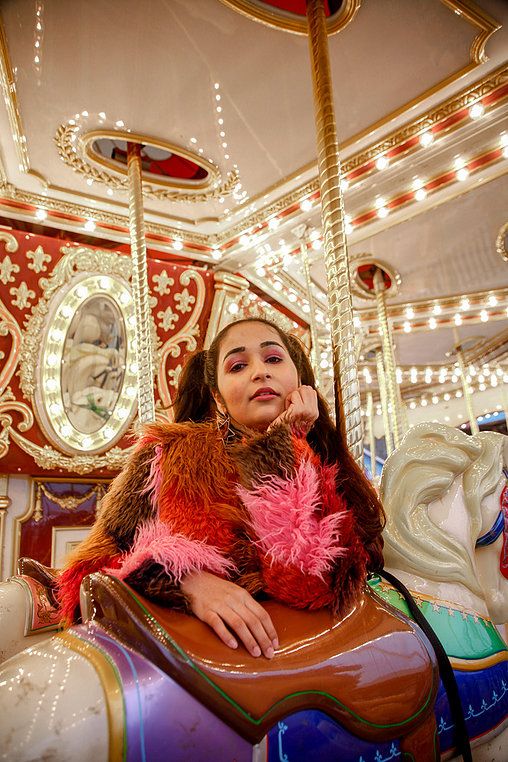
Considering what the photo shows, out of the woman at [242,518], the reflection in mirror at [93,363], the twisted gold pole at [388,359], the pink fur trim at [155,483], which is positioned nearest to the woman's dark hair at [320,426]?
the woman at [242,518]

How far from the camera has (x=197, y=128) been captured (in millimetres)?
3211

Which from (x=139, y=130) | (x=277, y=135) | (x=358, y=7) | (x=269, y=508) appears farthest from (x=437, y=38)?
(x=269, y=508)

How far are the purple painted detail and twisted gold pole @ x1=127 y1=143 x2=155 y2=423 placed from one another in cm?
221

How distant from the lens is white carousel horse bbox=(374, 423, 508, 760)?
113cm

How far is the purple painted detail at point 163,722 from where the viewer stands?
71 cm

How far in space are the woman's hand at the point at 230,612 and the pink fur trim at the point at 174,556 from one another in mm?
23

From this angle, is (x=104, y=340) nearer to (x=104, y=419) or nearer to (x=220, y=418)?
(x=104, y=419)

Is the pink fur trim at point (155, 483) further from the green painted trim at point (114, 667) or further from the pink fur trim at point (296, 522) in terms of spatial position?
the green painted trim at point (114, 667)

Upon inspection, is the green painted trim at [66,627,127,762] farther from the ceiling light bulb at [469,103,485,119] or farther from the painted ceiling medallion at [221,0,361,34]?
the ceiling light bulb at [469,103,485,119]

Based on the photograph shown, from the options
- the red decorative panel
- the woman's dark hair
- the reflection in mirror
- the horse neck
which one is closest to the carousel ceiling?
the red decorative panel

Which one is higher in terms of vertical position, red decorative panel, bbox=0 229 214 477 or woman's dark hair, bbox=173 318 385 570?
red decorative panel, bbox=0 229 214 477

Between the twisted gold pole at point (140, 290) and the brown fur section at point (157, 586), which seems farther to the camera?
the twisted gold pole at point (140, 290)

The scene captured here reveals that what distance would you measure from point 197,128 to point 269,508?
2815 mm

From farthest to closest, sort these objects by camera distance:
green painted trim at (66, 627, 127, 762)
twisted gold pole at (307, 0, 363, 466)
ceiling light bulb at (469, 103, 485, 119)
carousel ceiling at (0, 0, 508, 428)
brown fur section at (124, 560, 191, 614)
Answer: ceiling light bulb at (469, 103, 485, 119) < carousel ceiling at (0, 0, 508, 428) < twisted gold pole at (307, 0, 363, 466) < brown fur section at (124, 560, 191, 614) < green painted trim at (66, 627, 127, 762)
